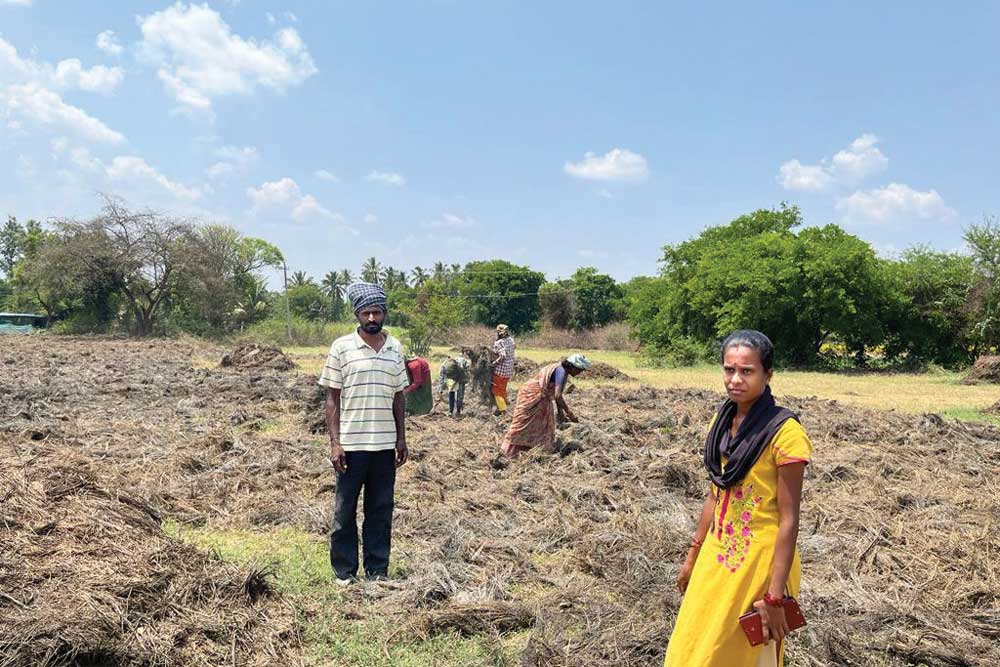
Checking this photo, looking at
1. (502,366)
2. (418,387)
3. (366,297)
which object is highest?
(366,297)

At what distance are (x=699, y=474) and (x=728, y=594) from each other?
4.87 metres

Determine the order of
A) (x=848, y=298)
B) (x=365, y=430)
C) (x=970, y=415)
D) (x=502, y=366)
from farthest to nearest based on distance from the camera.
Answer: (x=848, y=298) → (x=970, y=415) → (x=502, y=366) → (x=365, y=430)

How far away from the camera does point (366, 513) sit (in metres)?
4.20

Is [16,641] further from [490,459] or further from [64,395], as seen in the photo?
[64,395]

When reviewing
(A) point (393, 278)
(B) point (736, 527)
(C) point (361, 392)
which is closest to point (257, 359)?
(C) point (361, 392)

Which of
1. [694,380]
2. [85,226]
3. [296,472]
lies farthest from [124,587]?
[85,226]

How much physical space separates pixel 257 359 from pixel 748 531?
20039 mm

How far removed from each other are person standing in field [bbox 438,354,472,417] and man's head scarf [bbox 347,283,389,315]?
639cm

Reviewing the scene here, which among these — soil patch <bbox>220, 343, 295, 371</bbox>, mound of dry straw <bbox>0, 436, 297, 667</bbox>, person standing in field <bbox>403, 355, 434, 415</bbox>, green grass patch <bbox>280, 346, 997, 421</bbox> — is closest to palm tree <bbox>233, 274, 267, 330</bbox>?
green grass patch <bbox>280, 346, 997, 421</bbox>

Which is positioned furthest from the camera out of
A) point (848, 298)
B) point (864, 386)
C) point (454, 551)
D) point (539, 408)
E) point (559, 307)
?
point (559, 307)

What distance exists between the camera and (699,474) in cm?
696

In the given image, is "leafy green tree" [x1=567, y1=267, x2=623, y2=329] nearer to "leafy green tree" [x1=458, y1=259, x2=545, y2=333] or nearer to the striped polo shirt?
"leafy green tree" [x1=458, y1=259, x2=545, y2=333]

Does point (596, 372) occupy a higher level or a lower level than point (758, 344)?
lower

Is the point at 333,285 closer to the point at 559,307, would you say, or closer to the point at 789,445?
the point at 559,307
